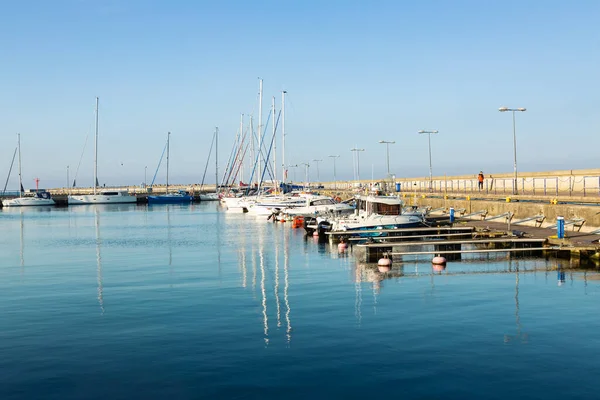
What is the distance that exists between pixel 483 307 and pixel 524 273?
30.6 feet

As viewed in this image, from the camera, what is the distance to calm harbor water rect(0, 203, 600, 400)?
16.8 metres

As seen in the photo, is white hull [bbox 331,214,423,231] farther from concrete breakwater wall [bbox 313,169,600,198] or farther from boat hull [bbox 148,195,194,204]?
boat hull [bbox 148,195,194,204]

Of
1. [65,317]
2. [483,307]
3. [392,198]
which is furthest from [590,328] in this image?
[392,198]

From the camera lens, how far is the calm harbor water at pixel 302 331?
16781 millimetres

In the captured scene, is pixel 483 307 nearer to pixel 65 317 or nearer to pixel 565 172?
pixel 65 317

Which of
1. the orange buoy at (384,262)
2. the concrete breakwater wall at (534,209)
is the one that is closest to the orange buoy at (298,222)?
the concrete breakwater wall at (534,209)

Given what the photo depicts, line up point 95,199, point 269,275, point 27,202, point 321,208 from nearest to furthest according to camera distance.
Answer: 1. point 269,275
2. point 321,208
3. point 27,202
4. point 95,199

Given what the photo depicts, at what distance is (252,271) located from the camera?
127 ft

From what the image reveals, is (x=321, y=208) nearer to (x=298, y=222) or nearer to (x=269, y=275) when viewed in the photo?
(x=298, y=222)

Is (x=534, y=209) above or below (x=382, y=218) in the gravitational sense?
above

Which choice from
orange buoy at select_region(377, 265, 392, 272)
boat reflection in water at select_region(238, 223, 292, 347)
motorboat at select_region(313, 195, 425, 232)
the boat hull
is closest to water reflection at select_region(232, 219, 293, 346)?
boat reflection in water at select_region(238, 223, 292, 347)

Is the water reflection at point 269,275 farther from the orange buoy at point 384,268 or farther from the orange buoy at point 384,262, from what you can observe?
the orange buoy at point 384,262

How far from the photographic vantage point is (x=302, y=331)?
22.2 metres

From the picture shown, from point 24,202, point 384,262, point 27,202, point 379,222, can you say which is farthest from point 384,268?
point 24,202
